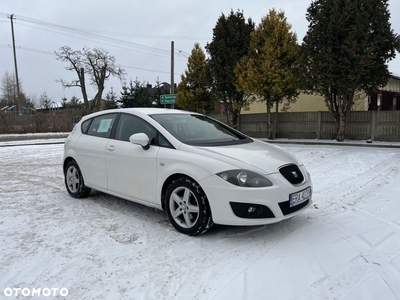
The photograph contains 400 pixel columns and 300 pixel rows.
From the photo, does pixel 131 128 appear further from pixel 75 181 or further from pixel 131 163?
pixel 75 181

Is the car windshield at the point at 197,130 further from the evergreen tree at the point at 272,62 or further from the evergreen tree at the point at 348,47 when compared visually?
the evergreen tree at the point at 272,62

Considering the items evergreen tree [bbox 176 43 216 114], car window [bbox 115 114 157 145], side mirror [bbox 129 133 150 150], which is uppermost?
evergreen tree [bbox 176 43 216 114]

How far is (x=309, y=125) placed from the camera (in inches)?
647

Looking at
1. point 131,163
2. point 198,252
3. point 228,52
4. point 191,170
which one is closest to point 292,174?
point 191,170

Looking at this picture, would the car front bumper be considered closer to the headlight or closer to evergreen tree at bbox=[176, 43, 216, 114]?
the headlight

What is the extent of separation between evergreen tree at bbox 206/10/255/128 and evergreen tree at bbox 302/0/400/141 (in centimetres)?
435

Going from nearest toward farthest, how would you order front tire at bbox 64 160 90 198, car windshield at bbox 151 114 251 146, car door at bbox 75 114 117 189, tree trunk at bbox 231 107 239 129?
car windshield at bbox 151 114 251 146
car door at bbox 75 114 117 189
front tire at bbox 64 160 90 198
tree trunk at bbox 231 107 239 129

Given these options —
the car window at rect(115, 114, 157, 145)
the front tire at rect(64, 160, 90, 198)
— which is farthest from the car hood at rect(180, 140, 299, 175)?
the front tire at rect(64, 160, 90, 198)

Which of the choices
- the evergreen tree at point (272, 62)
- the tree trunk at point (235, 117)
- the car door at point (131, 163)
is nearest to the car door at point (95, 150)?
the car door at point (131, 163)

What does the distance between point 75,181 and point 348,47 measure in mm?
11817

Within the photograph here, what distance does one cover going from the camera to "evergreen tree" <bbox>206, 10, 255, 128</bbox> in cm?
1748

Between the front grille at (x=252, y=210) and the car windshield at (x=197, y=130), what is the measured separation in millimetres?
963

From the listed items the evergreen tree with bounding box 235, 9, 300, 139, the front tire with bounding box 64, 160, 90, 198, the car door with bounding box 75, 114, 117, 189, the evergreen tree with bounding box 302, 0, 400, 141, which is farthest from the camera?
the evergreen tree with bounding box 235, 9, 300, 139

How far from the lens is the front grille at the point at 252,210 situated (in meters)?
3.30
